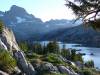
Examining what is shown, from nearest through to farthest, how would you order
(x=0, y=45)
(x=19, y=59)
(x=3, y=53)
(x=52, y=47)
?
(x=3, y=53) < (x=0, y=45) < (x=19, y=59) < (x=52, y=47)

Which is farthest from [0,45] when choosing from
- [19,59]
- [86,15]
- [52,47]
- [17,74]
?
[52,47]

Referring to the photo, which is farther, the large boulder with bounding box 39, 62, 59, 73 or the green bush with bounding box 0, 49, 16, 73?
the large boulder with bounding box 39, 62, 59, 73

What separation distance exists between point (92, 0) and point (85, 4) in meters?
0.53

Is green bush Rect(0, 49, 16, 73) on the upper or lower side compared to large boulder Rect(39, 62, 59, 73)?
upper

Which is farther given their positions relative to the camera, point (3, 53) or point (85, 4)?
point (3, 53)

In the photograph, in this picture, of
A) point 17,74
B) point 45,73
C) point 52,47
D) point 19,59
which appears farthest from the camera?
point 52,47

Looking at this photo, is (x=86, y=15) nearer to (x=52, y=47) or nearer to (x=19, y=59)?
(x=19, y=59)

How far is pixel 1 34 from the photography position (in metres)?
41.4

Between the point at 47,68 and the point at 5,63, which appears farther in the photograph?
the point at 47,68

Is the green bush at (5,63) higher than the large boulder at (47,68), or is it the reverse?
the green bush at (5,63)

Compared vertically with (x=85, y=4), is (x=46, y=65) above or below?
below

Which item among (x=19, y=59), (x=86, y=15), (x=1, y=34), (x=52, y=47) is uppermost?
(x=86, y=15)

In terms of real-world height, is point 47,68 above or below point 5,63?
below

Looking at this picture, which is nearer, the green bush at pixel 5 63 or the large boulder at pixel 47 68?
the green bush at pixel 5 63
